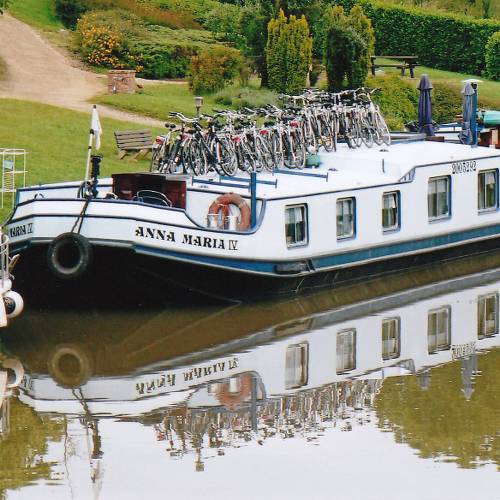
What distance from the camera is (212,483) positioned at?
16.5 meters

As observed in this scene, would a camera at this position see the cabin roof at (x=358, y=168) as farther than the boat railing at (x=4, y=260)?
Yes

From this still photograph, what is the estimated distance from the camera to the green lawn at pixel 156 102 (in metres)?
36.1

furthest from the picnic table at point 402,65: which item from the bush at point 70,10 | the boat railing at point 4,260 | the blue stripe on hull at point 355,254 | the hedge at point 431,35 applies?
the boat railing at point 4,260

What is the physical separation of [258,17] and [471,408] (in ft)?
77.6

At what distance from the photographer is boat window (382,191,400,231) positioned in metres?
26.1

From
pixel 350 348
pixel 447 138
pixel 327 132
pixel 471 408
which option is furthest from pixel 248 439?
pixel 447 138

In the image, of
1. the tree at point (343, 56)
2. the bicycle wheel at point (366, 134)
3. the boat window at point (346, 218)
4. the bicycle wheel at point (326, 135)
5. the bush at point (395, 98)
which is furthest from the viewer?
the bush at point (395, 98)

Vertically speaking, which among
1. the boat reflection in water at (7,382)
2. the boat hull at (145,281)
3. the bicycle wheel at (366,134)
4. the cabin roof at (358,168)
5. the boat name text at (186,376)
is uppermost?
the bicycle wheel at (366,134)

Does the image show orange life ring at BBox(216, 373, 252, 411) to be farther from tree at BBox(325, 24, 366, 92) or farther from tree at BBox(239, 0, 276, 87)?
tree at BBox(239, 0, 276, 87)

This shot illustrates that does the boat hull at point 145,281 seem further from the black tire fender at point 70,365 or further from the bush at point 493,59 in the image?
the bush at point 493,59

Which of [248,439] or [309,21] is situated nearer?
[248,439]

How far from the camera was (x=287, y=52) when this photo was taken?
38938 millimetres

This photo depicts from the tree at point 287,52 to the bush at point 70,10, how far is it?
25.8 ft

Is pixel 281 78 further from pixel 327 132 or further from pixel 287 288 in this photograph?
pixel 287 288
